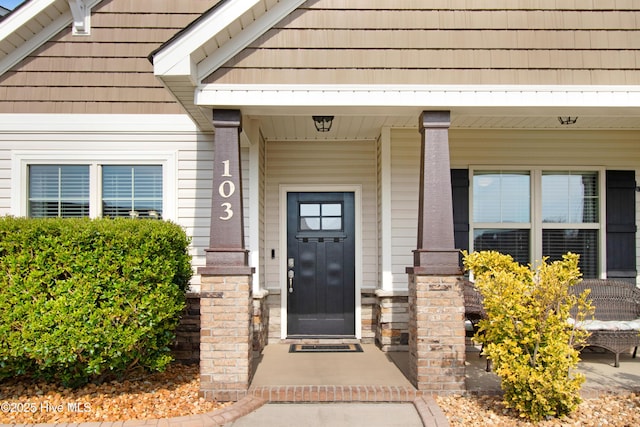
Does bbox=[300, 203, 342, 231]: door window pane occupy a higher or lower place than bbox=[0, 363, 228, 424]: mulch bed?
higher

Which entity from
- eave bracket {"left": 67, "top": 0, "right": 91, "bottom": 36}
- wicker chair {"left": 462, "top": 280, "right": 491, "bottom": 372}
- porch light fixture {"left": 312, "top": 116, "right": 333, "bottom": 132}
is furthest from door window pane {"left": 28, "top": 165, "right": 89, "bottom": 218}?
wicker chair {"left": 462, "top": 280, "right": 491, "bottom": 372}

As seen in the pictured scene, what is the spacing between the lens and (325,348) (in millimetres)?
5793

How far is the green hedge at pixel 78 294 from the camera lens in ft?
13.1

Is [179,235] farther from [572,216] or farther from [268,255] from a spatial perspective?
[572,216]

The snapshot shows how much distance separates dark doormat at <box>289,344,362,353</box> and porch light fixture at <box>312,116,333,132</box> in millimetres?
2644

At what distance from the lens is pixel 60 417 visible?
12.8ft

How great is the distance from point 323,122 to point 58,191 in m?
3.20

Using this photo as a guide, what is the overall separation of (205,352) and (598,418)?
10.8ft

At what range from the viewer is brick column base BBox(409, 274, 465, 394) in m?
4.27

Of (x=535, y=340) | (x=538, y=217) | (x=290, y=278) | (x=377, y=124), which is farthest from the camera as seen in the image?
(x=290, y=278)

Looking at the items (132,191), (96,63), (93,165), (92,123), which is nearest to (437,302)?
(132,191)

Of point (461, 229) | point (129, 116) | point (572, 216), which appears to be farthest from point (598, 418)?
point (129, 116)

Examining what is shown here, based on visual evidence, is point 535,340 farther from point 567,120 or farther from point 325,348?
point 567,120

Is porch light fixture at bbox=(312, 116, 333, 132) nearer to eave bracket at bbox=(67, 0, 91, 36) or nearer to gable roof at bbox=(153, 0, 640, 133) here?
gable roof at bbox=(153, 0, 640, 133)
